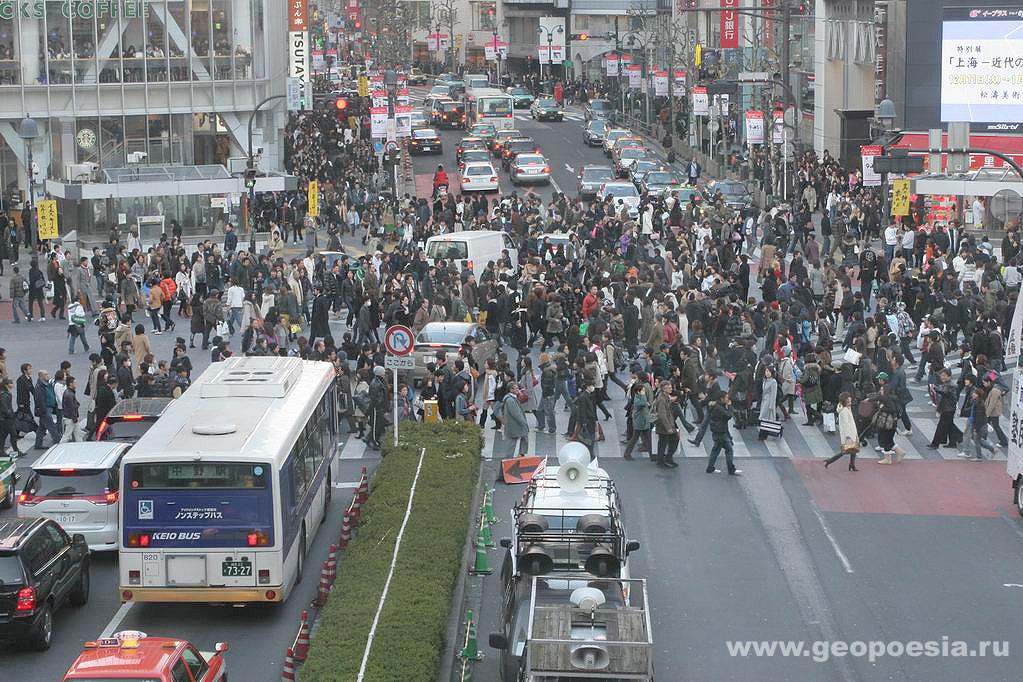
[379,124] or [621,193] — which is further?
[379,124]

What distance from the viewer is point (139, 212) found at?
53.0m

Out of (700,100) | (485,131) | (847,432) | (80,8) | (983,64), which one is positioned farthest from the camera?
(485,131)

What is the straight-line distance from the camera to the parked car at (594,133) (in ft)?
278

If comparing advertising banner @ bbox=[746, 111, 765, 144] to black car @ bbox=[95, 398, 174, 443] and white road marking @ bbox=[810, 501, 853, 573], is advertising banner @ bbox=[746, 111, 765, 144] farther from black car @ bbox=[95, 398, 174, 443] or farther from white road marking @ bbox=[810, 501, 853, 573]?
black car @ bbox=[95, 398, 174, 443]

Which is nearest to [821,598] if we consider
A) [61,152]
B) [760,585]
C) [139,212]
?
[760,585]

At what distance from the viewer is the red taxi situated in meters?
13.7

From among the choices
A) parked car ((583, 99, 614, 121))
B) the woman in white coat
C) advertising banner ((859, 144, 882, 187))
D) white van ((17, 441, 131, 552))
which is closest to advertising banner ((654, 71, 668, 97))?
parked car ((583, 99, 614, 121))

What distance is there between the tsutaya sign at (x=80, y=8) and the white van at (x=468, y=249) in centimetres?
2131

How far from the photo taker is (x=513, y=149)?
2982 inches

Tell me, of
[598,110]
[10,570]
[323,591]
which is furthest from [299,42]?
[10,570]

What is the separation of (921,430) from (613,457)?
5.59 m

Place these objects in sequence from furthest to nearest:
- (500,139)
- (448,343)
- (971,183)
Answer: (500,139) < (971,183) < (448,343)

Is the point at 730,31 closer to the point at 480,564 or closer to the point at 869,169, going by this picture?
the point at 869,169

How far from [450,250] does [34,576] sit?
2437 centimetres
